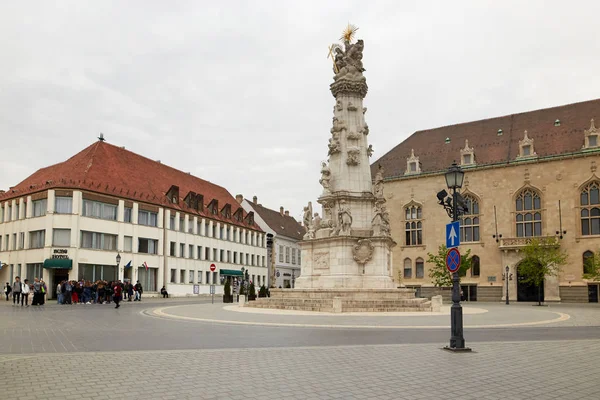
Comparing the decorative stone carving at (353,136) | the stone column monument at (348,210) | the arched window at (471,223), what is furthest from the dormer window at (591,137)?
A: the decorative stone carving at (353,136)

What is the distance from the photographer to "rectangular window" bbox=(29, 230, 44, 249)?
49.9 m

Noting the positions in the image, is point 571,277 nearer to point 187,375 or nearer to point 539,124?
point 539,124

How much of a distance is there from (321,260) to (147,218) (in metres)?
32.3

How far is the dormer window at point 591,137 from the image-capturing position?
5519cm

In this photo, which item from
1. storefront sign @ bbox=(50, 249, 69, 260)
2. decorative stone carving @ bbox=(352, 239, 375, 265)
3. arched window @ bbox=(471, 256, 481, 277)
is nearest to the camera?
decorative stone carving @ bbox=(352, 239, 375, 265)

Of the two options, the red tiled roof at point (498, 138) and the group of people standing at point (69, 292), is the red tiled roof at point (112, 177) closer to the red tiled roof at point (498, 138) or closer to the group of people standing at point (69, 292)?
the group of people standing at point (69, 292)

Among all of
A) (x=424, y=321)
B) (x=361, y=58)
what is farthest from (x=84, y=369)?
(x=361, y=58)

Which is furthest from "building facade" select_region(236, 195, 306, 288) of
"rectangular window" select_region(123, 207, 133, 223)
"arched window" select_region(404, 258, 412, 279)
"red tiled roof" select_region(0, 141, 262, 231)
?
"rectangular window" select_region(123, 207, 133, 223)

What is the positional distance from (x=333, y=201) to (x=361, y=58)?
9.34 meters

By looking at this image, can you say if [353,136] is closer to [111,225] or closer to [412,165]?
[111,225]

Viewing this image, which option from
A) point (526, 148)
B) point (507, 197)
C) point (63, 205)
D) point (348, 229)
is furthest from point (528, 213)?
point (63, 205)

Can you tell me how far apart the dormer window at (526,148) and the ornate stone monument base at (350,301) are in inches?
1363

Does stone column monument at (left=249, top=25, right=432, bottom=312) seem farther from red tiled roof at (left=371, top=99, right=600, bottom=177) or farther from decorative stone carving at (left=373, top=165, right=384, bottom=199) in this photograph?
red tiled roof at (left=371, top=99, right=600, bottom=177)

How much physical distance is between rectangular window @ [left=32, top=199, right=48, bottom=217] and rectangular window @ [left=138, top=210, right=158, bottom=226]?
32.1ft
